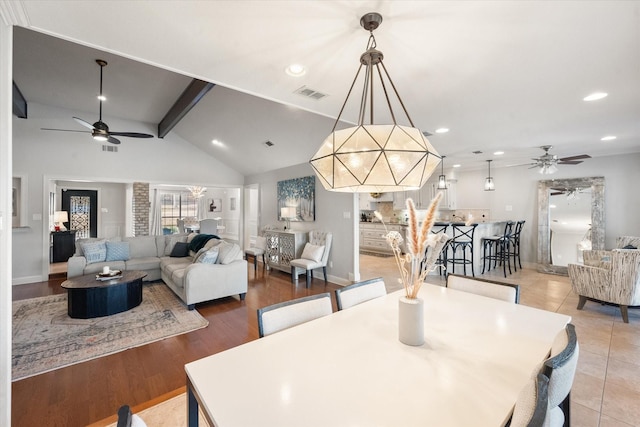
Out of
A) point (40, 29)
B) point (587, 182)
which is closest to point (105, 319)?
point (40, 29)

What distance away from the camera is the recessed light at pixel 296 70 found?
2.02 meters

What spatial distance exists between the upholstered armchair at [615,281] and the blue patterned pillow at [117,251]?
23.5ft

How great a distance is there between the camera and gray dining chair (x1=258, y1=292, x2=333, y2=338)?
146 centimetres

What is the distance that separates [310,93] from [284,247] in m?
3.67

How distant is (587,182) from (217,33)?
7098mm

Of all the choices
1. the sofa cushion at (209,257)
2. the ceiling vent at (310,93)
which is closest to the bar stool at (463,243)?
the ceiling vent at (310,93)

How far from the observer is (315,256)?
4.98 m

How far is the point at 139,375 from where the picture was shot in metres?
2.28

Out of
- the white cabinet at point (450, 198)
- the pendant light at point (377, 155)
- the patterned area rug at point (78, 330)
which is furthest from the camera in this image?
the white cabinet at point (450, 198)

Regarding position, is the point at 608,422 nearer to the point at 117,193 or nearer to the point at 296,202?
the point at 296,202

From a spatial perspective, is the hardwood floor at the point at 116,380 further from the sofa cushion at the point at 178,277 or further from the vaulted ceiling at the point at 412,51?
the vaulted ceiling at the point at 412,51

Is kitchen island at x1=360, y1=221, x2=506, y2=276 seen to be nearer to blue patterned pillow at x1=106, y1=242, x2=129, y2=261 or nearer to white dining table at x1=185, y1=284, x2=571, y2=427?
white dining table at x1=185, y1=284, x2=571, y2=427

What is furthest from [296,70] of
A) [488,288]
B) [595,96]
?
[595,96]

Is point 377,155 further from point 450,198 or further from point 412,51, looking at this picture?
point 450,198
